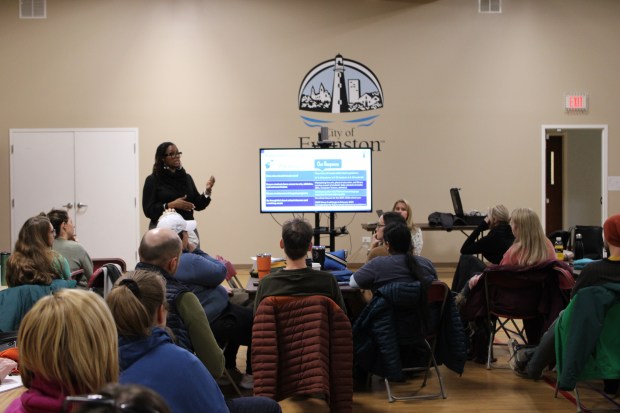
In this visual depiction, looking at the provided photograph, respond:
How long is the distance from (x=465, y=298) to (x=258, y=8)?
6125 mm

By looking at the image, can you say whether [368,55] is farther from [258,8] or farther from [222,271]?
[222,271]

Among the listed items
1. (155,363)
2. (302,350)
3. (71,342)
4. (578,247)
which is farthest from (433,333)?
(71,342)

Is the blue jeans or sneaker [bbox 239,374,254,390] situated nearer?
the blue jeans

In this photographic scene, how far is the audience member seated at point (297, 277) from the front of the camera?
10.4ft

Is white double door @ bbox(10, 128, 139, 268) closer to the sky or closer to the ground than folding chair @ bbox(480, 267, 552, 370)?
closer to the sky

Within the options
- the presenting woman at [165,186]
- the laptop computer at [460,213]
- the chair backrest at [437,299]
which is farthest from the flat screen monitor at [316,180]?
the laptop computer at [460,213]

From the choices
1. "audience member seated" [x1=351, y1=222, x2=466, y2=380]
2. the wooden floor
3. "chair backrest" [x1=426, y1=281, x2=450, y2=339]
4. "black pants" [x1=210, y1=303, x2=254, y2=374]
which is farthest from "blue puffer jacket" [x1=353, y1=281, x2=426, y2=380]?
"black pants" [x1=210, y1=303, x2=254, y2=374]

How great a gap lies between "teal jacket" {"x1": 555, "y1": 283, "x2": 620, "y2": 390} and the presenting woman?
298 cm

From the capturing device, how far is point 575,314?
3174 mm

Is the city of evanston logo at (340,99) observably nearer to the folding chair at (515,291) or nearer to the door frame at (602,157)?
the door frame at (602,157)

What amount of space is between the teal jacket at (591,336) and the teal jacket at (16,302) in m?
2.55

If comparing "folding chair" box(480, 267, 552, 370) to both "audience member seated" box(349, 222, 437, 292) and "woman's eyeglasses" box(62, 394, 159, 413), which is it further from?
"woman's eyeglasses" box(62, 394, 159, 413)

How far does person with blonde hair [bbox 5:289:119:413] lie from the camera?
1303 millimetres

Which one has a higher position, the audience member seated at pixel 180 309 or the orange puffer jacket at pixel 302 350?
the audience member seated at pixel 180 309
